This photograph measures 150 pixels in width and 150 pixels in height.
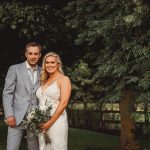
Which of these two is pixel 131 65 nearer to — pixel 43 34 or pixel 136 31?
pixel 136 31

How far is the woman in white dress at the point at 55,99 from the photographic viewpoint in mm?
7441

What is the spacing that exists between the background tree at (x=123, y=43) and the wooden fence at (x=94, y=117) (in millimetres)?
10145

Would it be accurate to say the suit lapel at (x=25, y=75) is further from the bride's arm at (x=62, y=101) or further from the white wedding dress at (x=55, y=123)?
the bride's arm at (x=62, y=101)

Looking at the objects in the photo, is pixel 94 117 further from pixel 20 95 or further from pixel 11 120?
pixel 11 120

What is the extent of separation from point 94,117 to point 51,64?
14.5 metres

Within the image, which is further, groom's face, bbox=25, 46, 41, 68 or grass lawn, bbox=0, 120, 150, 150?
grass lawn, bbox=0, 120, 150, 150

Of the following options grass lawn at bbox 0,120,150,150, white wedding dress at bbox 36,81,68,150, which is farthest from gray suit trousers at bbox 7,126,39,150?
grass lawn at bbox 0,120,150,150

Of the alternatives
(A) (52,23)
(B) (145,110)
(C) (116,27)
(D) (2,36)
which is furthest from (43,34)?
(B) (145,110)

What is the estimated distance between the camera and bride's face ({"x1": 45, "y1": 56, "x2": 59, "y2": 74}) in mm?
7488

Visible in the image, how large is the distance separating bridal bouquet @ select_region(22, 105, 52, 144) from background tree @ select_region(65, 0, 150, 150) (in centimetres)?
173

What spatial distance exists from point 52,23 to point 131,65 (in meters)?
3.96

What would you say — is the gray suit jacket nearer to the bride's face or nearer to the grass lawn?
the bride's face

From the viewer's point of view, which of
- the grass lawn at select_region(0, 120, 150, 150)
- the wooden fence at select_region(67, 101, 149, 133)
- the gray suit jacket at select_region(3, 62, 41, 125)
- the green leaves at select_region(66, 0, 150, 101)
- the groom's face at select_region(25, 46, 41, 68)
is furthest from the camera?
the wooden fence at select_region(67, 101, 149, 133)

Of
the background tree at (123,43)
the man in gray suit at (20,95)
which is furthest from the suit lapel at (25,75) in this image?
the background tree at (123,43)
